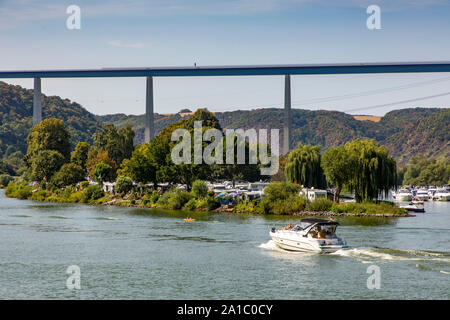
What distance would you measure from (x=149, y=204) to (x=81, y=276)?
47.7 m

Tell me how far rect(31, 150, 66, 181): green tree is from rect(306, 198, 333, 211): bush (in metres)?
54.1

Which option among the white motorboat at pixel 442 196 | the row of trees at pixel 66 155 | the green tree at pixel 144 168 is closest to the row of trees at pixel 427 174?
the white motorboat at pixel 442 196

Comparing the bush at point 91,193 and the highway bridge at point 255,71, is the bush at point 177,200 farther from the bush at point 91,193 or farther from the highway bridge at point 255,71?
the highway bridge at point 255,71

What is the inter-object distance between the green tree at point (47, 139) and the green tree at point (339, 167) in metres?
61.3

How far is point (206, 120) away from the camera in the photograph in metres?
111

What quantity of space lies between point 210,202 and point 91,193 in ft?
78.8

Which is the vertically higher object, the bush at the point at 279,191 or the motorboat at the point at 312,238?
the bush at the point at 279,191

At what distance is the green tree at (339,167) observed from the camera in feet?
220

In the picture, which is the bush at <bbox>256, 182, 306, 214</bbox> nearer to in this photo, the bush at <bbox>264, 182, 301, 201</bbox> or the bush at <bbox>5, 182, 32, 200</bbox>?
the bush at <bbox>264, 182, 301, 201</bbox>

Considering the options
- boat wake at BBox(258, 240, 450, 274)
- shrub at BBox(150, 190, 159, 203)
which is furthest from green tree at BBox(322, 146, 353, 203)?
boat wake at BBox(258, 240, 450, 274)

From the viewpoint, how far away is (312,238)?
40031 millimetres
